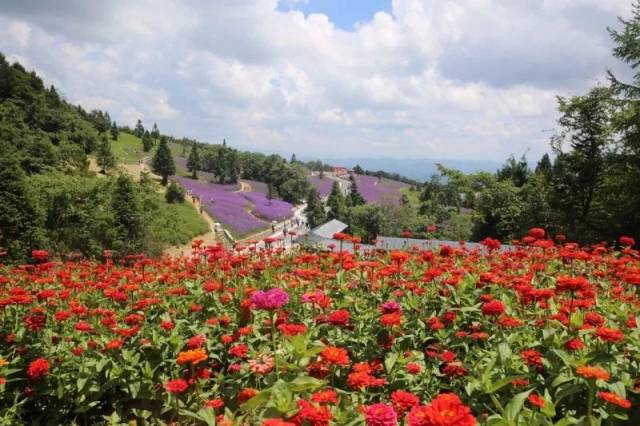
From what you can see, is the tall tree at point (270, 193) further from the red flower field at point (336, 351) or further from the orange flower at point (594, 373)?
the orange flower at point (594, 373)

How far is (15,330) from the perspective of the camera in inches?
173

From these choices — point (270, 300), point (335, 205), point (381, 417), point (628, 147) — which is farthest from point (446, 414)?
point (335, 205)

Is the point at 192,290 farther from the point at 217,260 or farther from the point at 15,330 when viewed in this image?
the point at 15,330

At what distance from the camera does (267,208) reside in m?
67.9

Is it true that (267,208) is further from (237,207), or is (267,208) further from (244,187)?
(244,187)

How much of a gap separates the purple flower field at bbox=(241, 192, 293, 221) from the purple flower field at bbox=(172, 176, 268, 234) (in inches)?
50.8

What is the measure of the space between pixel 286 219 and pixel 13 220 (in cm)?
4299

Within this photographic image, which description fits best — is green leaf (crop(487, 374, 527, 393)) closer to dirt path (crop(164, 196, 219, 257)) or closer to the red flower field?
the red flower field

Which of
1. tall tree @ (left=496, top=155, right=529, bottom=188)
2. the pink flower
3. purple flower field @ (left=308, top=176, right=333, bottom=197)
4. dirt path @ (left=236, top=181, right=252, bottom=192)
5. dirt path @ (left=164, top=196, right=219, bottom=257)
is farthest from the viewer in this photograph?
purple flower field @ (left=308, top=176, right=333, bottom=197)

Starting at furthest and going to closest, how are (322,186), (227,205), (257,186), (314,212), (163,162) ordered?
(322,186) → (257,186) → (314,212) → (163,162) → (227,205)

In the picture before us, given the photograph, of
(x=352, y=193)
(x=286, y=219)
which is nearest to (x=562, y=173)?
(x=286, y=219)

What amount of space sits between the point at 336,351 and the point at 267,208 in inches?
2598

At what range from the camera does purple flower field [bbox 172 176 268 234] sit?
54.0 meters

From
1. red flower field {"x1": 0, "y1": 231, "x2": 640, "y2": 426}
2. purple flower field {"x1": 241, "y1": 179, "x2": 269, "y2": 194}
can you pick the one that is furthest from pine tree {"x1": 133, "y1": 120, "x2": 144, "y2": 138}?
red flower field {"x1": 0, "y1": 231, "x2": 640, "y2": 426}
